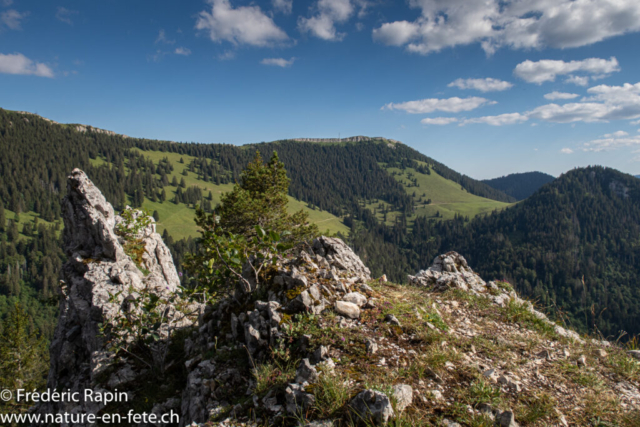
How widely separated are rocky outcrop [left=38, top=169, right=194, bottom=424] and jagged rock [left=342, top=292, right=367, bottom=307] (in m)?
7.07

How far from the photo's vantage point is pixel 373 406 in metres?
4.74

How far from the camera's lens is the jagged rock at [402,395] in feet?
16.0

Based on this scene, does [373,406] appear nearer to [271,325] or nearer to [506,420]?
[506,420]

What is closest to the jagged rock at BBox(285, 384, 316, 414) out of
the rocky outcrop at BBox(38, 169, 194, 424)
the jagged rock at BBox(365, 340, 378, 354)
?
the jagged rock at BBox(365, 340, 378, 354)

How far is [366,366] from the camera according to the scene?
6.05 metres

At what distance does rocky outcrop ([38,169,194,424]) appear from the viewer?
9.80 meters

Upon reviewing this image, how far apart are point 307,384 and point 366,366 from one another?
4.36 feet

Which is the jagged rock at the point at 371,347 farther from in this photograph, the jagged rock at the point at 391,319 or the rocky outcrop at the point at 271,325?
the jagged rock at the point at 391,319

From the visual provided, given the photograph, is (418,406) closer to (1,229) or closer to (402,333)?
(402,333)

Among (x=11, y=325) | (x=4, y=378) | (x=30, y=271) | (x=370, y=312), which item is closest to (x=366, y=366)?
(x=370, y=312)

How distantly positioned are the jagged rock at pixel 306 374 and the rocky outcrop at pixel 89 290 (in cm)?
→ 667

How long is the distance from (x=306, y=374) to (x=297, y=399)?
1.49 feet

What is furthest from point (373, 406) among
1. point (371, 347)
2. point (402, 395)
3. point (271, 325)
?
point (271, 325)

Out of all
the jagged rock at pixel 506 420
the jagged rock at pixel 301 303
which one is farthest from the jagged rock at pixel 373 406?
the jagged rock at pixel 301 303
